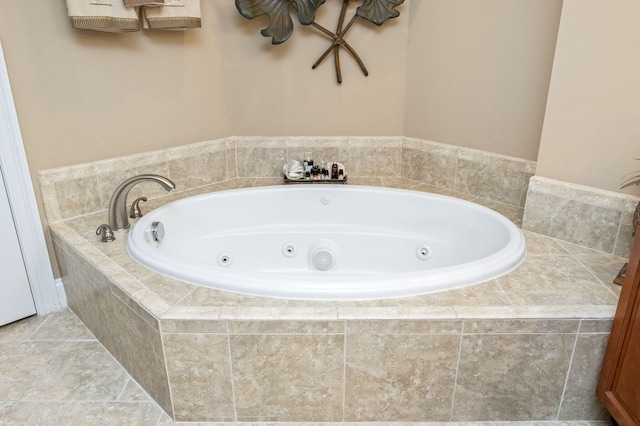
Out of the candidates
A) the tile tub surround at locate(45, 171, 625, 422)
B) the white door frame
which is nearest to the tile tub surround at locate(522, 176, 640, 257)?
the tile tub surround at locate(45, 171, 625, 422)

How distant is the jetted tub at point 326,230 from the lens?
223 centimetres

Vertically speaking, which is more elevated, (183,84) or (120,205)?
(183,84)

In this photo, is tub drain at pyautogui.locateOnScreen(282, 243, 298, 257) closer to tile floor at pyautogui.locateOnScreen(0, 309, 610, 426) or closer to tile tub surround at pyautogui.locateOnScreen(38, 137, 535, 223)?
tile tub surround at pyautogui.locateOnScreen(38, 137, 535, 223)

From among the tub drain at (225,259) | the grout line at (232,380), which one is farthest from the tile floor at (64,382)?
the tub drain at (225,259)

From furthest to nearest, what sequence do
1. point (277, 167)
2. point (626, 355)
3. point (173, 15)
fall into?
1. point (277, 167)
2. point (173, 15)
3. point (626, 355)

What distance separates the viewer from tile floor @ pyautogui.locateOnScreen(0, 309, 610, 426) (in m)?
1.56

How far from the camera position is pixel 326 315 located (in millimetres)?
1373

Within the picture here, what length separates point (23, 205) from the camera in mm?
2004

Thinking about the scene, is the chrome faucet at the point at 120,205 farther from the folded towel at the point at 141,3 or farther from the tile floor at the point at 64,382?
the folded towel at the point at 141,3

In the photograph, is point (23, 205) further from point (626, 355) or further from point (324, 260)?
point (626, 355)

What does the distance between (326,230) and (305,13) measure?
1244 millimetres

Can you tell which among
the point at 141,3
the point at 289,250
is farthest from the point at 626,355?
the point at 141,3

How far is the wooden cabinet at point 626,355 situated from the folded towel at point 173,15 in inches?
84.8

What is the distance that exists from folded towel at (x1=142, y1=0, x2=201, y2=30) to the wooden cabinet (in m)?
2.15
